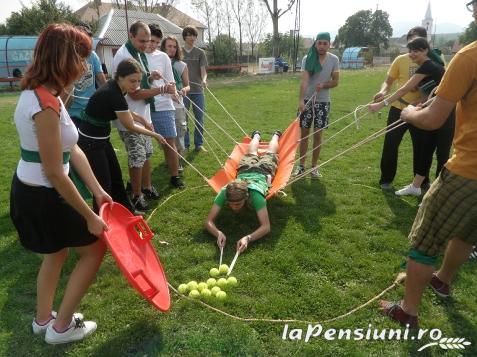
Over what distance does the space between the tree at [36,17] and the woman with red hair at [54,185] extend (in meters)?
24.6

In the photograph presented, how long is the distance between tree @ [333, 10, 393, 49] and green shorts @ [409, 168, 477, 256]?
5266 centimetres

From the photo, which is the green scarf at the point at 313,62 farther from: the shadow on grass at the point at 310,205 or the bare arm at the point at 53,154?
the bare arm at the point at 53,154

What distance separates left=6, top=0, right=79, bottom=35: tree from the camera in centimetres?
2345

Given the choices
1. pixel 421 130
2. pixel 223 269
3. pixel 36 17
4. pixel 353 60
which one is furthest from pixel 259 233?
pixel 353 60

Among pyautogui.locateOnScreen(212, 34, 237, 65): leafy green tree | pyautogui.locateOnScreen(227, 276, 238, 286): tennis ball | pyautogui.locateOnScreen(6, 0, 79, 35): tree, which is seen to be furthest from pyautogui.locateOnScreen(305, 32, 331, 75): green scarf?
pyautogui.locateOnScreen(212, 34, 237, 65): leafy green tree

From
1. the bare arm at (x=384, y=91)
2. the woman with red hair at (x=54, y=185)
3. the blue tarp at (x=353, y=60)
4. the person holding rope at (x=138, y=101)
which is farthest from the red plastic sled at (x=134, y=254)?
the blue tarp at (x=353, y=60)

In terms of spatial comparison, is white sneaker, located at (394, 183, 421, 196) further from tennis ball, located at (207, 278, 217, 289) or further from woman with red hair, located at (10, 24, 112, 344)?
woman with red hair, located at (10, 24, 112, 344)

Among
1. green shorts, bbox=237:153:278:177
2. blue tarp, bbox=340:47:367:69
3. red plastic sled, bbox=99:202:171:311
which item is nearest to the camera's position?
red plastic sled, bbox=99:202:171:311

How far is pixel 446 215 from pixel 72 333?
227 cm

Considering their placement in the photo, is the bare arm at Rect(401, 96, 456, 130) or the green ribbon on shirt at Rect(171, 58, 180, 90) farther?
the green ribbon on shirt at Rect(171, 58, 180, 90)

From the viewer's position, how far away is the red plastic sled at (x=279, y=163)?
4200mm

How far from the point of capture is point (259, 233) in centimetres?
351

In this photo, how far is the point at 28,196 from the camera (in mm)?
2025

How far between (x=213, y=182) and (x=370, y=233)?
170 cm
